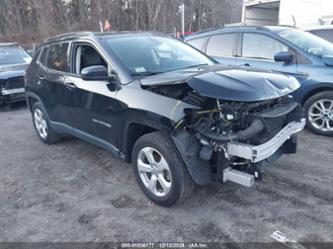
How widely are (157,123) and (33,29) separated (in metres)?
27.8

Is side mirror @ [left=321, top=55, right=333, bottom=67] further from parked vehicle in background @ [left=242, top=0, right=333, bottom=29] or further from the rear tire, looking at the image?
parked vehicle in background @ [left=242, top=0, right=333, bottom=29]

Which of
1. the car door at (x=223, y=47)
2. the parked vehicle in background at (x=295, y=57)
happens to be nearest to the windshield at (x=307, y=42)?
the parked vehicle in background at (x=295, y=57)

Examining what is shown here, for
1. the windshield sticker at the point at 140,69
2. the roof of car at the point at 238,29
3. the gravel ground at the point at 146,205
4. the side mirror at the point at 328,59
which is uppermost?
the roof of car at the point at 238,29

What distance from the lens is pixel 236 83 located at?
295cm

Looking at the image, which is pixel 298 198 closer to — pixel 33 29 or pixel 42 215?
pixel 42 215

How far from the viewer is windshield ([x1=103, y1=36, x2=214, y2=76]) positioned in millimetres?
3803

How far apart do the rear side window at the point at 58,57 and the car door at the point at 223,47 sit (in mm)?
2951

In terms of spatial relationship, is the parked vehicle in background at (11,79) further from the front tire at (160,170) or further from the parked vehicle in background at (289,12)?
the parked vehicle in background at (289,12)

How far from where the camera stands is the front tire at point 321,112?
199 inches

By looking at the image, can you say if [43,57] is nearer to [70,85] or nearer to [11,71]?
[70,85]

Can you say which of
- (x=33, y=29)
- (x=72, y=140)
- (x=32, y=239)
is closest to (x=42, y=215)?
(x=32, y=239)

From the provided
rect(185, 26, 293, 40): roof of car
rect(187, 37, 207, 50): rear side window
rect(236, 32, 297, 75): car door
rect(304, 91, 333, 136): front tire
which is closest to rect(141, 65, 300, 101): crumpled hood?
rect(304, 91, 333, 136): front tire

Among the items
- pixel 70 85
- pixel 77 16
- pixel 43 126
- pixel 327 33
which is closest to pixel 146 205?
pixel 70 85

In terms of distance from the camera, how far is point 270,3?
13.8m
